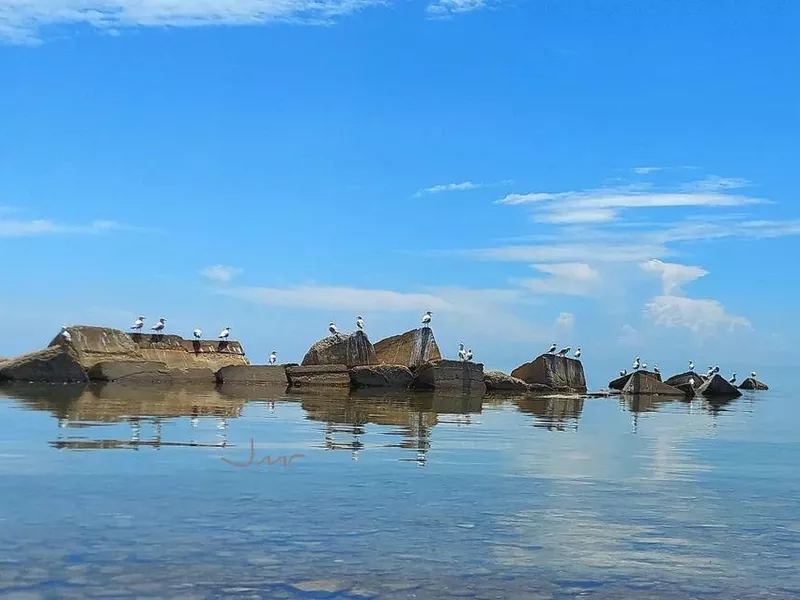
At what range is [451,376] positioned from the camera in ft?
104

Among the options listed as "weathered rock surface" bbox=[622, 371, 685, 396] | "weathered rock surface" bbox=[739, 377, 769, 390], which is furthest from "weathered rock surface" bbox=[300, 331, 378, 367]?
"weathered rock surface" bbox=[739, 377, 769, 390]

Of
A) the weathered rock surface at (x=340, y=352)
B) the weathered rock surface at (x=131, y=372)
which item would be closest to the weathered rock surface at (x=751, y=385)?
the weathered rock surface at (x=340, y=352)

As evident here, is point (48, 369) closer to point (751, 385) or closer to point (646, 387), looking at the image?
point (646, 387)

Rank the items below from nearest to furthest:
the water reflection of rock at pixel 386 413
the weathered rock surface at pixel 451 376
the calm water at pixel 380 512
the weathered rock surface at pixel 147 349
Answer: the calm water at pixel 380 512 → the water reflection of rock at pixel 386 413 → the weathered rock surface at pixel 147 349 → the weathered rock surface at pixel 451 376

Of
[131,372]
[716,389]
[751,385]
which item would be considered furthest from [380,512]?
[751,385]

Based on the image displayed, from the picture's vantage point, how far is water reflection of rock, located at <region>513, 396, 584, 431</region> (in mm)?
19288

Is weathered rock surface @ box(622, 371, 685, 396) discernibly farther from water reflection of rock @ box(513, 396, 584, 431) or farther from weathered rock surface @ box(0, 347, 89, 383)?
weathered rock surface @ box(0, 347, 89, 383)

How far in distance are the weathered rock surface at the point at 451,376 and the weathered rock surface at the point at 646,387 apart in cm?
797

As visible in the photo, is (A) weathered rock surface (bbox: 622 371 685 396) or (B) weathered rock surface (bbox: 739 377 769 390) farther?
(B) weathered rock surface (bbox: 739 377 769 390)

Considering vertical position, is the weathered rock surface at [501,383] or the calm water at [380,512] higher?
the weathered rock surface at [501,383]

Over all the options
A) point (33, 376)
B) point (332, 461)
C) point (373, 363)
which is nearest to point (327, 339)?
point (373, 363)

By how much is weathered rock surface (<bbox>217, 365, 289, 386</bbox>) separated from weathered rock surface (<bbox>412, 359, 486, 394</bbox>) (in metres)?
4.72

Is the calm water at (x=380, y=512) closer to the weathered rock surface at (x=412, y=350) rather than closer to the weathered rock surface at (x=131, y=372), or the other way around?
the weathered rock surface at (x=131, y=372)

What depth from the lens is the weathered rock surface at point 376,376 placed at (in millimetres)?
30922
